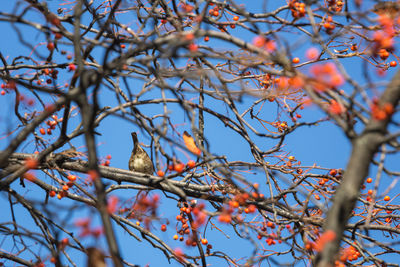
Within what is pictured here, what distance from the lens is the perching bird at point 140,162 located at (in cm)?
565

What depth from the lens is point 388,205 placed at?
4621mm

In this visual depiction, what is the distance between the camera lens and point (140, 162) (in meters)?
5.68

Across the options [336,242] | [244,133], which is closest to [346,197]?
[336,242]

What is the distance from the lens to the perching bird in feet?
18.5

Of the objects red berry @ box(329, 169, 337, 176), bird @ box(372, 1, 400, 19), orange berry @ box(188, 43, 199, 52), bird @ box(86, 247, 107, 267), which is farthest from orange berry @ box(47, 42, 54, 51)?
red berry @ box(329, 169, 337, 176)

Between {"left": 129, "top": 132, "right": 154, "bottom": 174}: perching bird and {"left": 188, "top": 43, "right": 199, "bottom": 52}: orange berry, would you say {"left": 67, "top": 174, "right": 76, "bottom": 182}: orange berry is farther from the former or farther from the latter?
{"left": 188, "top": 43, "right": 199, "bottom": 52}: orange berry

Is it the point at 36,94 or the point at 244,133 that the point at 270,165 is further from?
the point at 36,94

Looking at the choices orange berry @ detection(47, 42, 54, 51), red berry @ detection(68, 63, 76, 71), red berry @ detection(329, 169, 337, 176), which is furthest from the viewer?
red berry @ detection(329, 169, 337, 176)

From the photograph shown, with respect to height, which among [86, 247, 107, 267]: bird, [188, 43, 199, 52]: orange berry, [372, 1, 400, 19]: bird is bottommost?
[86, 247, 107, 267]: bird

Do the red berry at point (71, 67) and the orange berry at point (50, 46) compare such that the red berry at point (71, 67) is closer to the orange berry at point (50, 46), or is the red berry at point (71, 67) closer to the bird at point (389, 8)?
the orange berry at point (50, 46)

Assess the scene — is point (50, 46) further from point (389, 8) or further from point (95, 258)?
point (389, 8)

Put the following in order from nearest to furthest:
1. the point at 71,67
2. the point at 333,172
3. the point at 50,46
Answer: the point at 50,46 < the point at 71,67 < the point at 333,172

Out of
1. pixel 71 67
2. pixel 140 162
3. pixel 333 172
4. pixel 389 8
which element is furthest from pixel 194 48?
pixel 140 162

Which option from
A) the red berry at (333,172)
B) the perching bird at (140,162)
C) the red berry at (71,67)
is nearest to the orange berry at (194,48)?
the red berry at (71,67)
